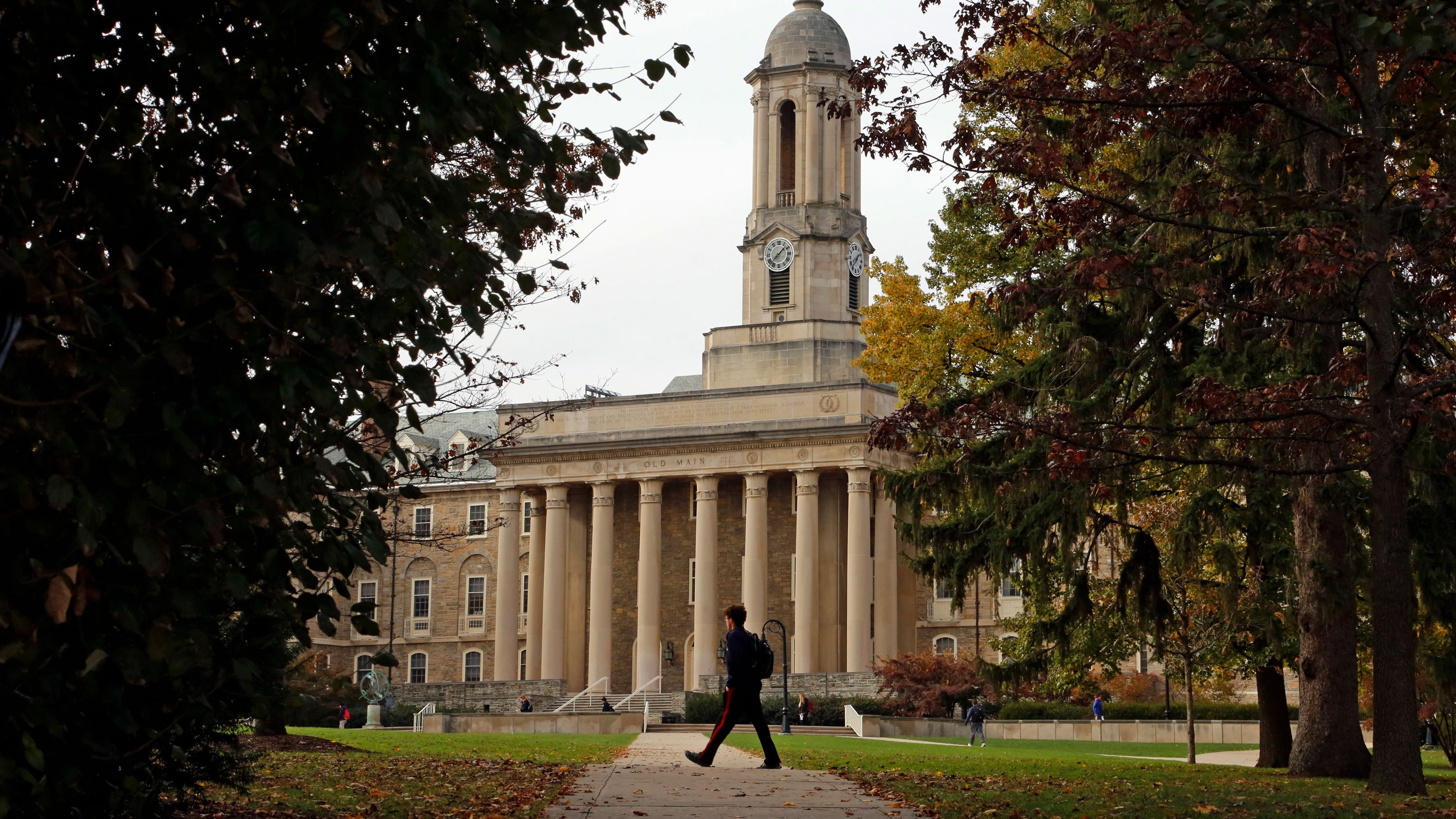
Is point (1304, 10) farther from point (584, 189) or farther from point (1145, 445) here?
point (1145, 445)

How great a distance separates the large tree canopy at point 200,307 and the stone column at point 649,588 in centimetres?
5529

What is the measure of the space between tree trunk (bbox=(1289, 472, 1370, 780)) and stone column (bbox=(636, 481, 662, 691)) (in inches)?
1749

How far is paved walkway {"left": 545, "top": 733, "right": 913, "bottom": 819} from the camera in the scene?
11.6 metres

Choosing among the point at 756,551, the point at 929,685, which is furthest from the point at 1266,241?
the point at 756,551

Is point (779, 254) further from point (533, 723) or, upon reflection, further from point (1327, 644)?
point (1327, 644)

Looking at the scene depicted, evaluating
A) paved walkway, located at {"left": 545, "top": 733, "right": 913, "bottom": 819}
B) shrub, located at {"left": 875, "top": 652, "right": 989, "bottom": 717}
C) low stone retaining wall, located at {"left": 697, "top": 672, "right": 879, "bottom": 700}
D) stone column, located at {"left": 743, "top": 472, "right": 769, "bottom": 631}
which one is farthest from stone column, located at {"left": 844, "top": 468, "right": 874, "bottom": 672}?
paved walkway, located at {"left": 545, "top": 733, "right": 913, "bottom": 819}

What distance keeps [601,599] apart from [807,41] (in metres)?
25.8

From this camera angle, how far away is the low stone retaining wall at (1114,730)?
45.8 m

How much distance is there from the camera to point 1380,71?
15.9 m

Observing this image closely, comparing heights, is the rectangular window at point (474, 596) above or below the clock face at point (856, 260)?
below

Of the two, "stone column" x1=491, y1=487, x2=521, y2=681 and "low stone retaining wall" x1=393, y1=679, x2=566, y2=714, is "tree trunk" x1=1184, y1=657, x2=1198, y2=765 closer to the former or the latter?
"low stone retaining wall" x1=393, y1=679, x2=566, y2=714

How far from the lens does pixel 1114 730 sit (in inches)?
1831

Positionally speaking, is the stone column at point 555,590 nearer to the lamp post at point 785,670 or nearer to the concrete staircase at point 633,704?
the concrete staircase at point 633,704

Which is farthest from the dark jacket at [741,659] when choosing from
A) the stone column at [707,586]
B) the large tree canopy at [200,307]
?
the stone column at [707,586]
